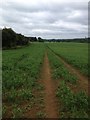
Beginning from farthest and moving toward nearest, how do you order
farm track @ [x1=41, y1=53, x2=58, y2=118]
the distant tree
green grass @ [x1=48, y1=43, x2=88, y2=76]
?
the distant tree, green grass @ [x1=48, y1=43, x2=88, y2=76], farm track @ [x1=41, y1=53, x2=58, y2=118]

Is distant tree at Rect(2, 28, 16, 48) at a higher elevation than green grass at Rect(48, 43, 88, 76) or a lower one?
higher

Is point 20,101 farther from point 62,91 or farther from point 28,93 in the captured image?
point 62,91

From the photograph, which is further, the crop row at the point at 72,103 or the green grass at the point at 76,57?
the green grass at the point at 76,57

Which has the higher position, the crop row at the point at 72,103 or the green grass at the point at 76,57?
the green grass at the point at 76,57

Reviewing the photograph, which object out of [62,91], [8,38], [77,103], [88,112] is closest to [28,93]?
[62,91]

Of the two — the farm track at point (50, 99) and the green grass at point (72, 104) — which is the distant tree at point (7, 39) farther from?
the green grass at point (72, 104)

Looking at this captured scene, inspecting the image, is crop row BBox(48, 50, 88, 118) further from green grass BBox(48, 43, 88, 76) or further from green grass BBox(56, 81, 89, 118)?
green grass BBox(48, 43, 88, 76)

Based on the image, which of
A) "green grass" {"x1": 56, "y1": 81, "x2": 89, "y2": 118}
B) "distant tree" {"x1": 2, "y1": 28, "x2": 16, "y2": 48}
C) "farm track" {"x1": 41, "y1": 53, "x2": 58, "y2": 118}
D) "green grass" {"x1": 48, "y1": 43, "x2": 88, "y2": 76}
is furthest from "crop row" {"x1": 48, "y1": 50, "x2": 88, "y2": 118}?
"distant tree" {"x1": 2, "y1": 28, "x2": 16, "y2": 48}

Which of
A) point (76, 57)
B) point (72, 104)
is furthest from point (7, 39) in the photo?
point (72, 104)

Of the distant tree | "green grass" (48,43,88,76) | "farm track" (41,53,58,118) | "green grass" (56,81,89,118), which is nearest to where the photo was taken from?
"green grass" (56,81,89,118)

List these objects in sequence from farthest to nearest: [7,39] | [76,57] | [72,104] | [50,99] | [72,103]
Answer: [7,39], [76,57], [50,99], [72,103], [72,104]

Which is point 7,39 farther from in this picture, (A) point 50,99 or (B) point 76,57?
(A) point 50,99

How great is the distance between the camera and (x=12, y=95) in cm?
1293

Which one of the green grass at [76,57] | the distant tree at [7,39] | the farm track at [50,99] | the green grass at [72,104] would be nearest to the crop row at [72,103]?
the green grass at [72,104]
